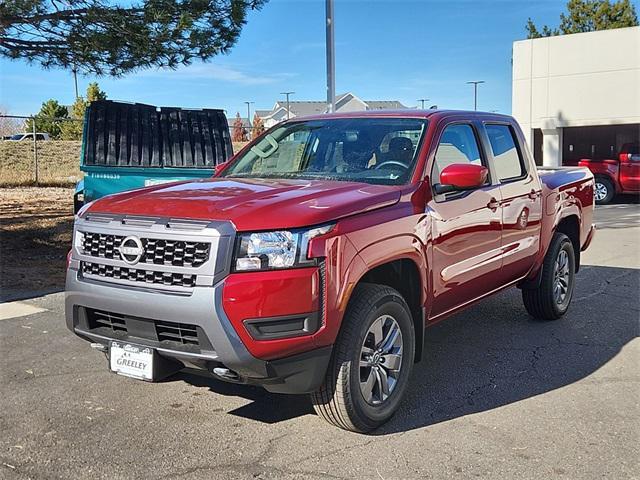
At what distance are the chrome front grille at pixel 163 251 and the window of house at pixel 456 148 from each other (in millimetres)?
1820

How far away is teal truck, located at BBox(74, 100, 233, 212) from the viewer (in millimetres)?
9062

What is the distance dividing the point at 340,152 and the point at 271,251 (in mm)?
1610

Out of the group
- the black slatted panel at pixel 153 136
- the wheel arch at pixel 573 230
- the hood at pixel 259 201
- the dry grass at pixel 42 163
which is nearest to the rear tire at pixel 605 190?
the black slatted panel at pixel 153 136

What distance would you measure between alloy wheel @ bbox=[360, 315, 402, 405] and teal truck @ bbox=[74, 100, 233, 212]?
585 centimetres

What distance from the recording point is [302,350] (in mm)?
3385

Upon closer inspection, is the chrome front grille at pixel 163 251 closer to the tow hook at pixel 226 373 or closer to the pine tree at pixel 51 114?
the tow hook at pixel 226 373

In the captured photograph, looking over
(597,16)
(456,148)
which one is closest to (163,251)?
(456,148)

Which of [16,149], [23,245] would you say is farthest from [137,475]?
[16,149]

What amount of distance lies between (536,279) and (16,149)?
93.6ft

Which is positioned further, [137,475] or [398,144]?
[398,144]

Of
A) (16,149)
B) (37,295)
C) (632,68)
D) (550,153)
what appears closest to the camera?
(37,295)

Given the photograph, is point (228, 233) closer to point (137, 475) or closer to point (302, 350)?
point (302, 350)

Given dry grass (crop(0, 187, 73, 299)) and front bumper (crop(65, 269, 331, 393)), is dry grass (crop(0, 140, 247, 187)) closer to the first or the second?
dry grass (crop(0, 187, 73, 299))

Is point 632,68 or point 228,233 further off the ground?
point 632,68
